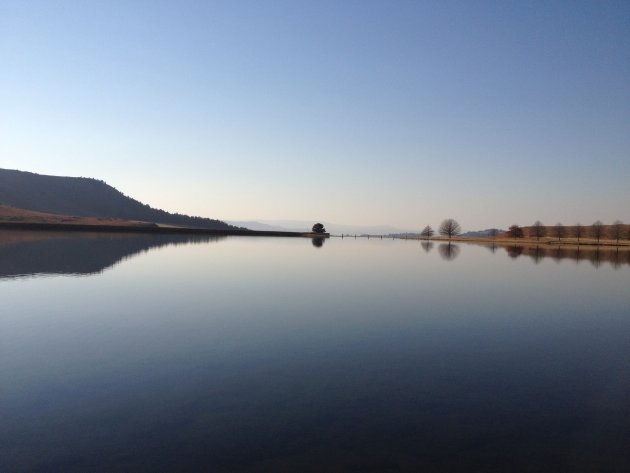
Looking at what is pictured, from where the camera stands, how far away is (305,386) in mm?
9055

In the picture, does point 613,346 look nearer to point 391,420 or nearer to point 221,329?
point 391,420

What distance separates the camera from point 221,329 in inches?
556

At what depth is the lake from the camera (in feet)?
20.6

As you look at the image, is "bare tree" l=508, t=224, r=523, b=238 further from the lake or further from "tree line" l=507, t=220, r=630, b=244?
the lake

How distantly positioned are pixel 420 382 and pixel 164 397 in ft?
21.0

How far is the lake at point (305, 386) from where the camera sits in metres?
6.27

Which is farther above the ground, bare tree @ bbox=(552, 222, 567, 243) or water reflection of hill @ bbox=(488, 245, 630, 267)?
bare tree @ bbox=(552, 222, 567, 243)

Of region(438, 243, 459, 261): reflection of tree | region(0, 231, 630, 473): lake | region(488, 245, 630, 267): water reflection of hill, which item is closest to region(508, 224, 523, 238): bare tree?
region(488, 245, 630, 267): water reflection of hill

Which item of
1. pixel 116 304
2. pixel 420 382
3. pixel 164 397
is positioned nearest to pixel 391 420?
pixel 420 382

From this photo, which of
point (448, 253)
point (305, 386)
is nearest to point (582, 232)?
point (448, 253)

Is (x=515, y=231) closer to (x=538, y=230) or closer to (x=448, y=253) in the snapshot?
(x=538, y=230)

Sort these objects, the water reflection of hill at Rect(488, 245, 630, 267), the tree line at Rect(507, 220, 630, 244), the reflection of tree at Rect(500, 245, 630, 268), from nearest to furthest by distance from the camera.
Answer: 1. the reflection of tree at Rect(500, 245, 630, 268)
2. the water reflection of hill at Rect(488, 245, 630, 267)
3. the tree line at Rect(507, 220, 630, 244)

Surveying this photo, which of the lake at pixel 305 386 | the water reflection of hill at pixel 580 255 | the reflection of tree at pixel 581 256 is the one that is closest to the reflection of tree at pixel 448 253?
the water reflection of hill at pixel 580 255

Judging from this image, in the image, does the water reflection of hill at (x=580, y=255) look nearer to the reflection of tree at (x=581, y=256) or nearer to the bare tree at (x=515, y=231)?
the reflection of tree at (x=581, y=256)
